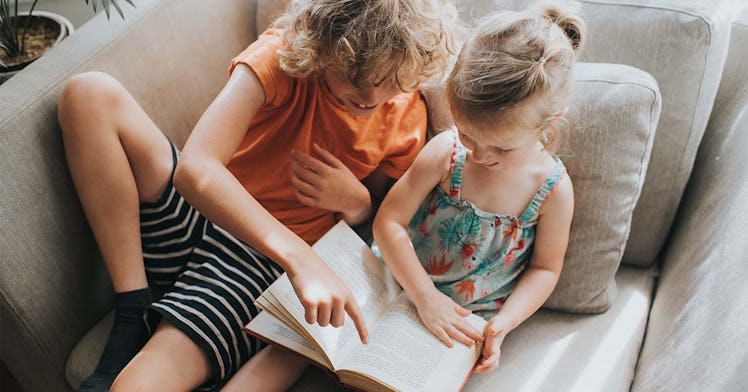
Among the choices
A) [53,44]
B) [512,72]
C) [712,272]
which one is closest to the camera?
[512,72]

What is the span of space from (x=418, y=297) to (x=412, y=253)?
0.08 metres

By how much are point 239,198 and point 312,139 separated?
23 cm

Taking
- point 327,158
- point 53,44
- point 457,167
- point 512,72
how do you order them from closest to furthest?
point 512,72, point 457,167, point 327,158, point 53,44

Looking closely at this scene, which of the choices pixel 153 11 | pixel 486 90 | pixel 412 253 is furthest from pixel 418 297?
pixel 153 11

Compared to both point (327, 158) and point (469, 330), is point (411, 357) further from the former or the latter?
point (327, 158)

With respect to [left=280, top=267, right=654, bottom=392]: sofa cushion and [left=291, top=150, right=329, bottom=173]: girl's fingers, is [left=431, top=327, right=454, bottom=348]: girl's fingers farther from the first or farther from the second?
[left=291, top=150, right=329, bottom=173]: girl's fingers

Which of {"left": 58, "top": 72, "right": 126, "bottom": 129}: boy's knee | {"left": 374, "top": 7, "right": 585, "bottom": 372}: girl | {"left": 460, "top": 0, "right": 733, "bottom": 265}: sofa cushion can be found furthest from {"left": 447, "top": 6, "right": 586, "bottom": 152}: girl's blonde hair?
{"left": 58, "top": 72, "right": 126, "bottom": 129}: boy's knee

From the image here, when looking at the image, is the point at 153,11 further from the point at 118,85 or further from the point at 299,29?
the point at 299,29

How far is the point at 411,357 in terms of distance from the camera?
3.32ft

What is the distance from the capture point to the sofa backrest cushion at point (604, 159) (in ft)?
3.55

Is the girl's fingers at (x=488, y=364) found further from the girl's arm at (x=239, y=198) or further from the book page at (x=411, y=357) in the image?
the girl's arm at (x=239, y=198)

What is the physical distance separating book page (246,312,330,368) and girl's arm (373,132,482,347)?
0.19 meters

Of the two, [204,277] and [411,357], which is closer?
[411,357]

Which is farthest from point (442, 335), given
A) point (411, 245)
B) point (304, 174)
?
point (304, 174)
